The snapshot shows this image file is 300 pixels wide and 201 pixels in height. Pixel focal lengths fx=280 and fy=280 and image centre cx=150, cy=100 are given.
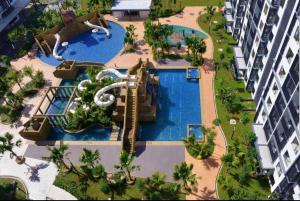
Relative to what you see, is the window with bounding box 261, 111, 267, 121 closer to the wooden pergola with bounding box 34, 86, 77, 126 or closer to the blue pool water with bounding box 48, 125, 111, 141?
the blue pool water with bounding box 48, 125, 111, 141

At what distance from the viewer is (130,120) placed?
163ft

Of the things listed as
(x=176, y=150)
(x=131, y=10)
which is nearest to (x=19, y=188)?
(x=176, y=150)

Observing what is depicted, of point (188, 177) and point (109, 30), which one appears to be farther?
point (109, 30)

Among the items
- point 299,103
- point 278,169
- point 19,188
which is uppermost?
point 299,103

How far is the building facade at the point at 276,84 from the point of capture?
1352 inches

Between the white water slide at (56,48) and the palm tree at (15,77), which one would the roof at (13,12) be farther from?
the palm tree at (15,77)

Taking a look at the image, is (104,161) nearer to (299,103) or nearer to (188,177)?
(188,177)

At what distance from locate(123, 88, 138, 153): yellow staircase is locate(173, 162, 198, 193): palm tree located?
1083 cm

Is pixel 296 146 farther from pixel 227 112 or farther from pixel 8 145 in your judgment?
pixel 8 145

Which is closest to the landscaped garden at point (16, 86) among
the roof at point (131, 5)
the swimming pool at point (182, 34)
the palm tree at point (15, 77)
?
the palm tree at point (15, 77)

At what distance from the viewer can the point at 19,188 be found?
1724 inches

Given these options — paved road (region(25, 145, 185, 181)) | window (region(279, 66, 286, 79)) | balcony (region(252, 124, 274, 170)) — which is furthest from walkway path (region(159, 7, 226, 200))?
window (region(279, 66, 286, 79))

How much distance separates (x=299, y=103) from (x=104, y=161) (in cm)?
2986

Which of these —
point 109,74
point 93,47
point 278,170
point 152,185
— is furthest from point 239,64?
point 93,47
